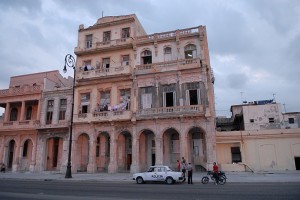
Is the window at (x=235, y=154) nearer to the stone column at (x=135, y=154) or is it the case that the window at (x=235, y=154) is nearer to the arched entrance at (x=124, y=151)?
the stone column at (x=135, y=154)

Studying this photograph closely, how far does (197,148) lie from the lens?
2847cm

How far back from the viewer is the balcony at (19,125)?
3322cm

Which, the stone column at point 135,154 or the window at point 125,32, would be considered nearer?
the stone column at point 135,154

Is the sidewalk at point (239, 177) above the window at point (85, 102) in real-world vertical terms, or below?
below

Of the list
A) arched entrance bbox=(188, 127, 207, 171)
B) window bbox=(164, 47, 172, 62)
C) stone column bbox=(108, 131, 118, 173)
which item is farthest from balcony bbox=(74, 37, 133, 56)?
arched entrance bbox=(188, 127, 207, 171)

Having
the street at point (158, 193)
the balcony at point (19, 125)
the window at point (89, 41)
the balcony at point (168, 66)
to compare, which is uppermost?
the window at point (89, 41)

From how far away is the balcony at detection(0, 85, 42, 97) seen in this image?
34656 mm

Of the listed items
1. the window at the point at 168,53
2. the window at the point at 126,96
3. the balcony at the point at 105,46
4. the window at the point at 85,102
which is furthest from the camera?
the window at the point at 85,102

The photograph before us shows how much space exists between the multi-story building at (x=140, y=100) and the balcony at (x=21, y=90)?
22.2 feet

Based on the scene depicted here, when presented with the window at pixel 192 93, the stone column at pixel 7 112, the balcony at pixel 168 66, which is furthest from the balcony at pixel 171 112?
the stone column at pixel 7 112

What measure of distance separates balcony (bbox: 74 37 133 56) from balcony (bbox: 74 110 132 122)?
827 centimetres

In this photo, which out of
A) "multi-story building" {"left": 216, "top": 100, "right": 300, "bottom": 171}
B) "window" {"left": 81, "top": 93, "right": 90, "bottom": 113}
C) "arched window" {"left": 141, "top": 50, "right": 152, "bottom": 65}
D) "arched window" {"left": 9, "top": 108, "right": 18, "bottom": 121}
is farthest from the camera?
"arched window" {"left": 9, "top": 108, "right": 18, "bottom": 121}

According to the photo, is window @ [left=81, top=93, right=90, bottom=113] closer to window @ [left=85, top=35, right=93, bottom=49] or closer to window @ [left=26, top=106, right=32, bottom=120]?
window @ [left=85, top=35, right=93, bottom=49]

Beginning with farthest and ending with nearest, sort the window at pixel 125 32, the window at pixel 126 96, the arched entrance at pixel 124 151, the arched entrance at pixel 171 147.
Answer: the window at pixel 125 32 < the window at pixel 126 96 < the arched entrance at pixel 124 151 < the arched entrance at pixel 171 147
